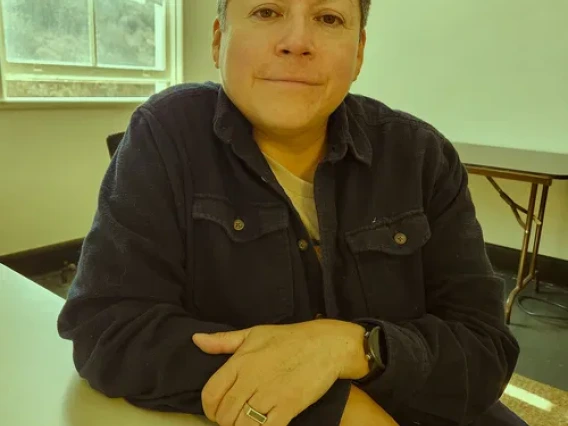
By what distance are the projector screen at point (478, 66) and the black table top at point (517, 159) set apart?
269 millimetres

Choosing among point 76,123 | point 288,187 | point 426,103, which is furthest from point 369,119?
point 426,103

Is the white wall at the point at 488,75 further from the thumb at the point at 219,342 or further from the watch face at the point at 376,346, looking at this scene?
the thumb at the point at 219,342

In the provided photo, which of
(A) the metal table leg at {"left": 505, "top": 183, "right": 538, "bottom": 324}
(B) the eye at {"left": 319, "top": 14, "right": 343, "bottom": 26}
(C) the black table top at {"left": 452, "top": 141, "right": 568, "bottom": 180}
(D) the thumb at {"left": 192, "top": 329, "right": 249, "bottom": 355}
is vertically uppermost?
(B) the eye at {"left": 319, "top": 14, "right": 343, "bottom": 26}

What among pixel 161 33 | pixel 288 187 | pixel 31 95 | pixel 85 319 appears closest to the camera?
pixel 85 319

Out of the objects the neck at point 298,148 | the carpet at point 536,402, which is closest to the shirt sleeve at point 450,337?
the neck at point 298,148

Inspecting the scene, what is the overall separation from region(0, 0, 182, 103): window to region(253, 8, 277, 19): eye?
2.25 m

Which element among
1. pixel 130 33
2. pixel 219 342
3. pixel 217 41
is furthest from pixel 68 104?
pixel 219 342

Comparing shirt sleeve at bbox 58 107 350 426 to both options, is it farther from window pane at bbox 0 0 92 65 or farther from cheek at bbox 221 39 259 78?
window pane at bbox 0 0 92 65

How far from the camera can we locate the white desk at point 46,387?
1.99ft

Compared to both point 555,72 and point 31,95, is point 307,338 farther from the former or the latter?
point 555,72

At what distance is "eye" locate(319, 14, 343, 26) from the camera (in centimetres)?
87

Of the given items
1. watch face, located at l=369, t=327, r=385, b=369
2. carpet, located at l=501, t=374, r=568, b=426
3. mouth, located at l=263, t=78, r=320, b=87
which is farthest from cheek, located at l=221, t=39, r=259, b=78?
carpet, located at l=501, t=374, r=568, b=426

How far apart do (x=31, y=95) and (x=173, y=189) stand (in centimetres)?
246

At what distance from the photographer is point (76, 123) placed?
302 centimetres
